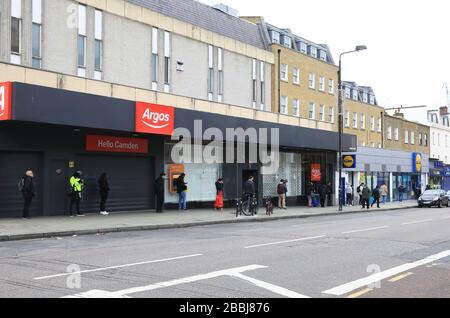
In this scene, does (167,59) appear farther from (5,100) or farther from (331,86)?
(331,86)

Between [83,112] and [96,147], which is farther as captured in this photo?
[96,147]

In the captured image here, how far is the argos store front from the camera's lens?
17734 mm

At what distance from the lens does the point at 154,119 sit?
21109mm

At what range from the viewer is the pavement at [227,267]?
730 cm

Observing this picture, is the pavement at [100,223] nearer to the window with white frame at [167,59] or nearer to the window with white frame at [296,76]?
the window with white frame at [167,59]

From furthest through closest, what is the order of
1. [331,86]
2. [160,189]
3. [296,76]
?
1. [331,86]
2. [296,76]
3. [160,189]

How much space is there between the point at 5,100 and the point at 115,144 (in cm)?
668

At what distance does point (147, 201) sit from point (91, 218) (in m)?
5.26

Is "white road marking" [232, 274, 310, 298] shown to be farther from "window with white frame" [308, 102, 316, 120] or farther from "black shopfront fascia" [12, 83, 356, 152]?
"window with white frame" [308, 102, 316, 120]

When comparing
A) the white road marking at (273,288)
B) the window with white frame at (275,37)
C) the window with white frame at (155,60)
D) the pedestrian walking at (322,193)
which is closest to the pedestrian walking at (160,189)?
the window with white frame at (155,60)

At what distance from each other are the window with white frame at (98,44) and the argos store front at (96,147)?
3.19m

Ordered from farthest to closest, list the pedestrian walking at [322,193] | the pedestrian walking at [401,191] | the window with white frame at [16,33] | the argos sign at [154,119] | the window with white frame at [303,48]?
the pedestrian walking at [401,191] < the window with white frame at [303,48] < the pedestrian walking at [322,193] < the argos sign at [154,119] < the window with white frame at [16,33]

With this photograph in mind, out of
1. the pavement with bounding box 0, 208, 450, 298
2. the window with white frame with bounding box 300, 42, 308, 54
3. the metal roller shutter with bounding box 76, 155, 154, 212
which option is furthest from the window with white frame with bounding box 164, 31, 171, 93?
the window with white frame with bounding box 300, 42, 308, 54

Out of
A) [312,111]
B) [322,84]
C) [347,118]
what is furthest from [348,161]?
[347,118]
